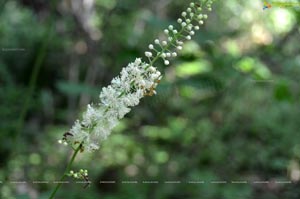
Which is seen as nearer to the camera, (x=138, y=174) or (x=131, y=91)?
(x=131, y=91)

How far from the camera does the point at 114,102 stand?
740 mm

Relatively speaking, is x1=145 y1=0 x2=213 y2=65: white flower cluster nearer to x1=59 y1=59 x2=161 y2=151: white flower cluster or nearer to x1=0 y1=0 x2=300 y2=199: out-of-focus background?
x1=59 y1=59 x2=161 y2=151: white flower cluster

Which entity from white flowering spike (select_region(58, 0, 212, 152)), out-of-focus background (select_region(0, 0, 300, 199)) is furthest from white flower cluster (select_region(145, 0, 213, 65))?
out-of-focus background (select_region(0, 0, 300, 199))

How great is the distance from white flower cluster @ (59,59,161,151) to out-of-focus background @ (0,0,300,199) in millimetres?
994

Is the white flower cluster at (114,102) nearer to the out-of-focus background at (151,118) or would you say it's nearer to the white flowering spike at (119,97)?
the white flowering spike at (119,97)

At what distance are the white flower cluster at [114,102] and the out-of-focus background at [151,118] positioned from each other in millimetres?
994

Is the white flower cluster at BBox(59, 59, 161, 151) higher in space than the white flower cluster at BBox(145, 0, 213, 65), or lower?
lower

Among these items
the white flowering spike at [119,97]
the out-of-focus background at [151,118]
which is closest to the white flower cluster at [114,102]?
the white flowering spike at [119,97]

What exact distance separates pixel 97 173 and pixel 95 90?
116 cm

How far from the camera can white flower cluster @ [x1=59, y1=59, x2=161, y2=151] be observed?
0.74 meters

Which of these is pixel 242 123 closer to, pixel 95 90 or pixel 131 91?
pixel 95 90

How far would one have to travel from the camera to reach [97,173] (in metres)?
2.78

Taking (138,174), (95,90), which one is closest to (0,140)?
(138,174)

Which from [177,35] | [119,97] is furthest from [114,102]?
[177,35]
